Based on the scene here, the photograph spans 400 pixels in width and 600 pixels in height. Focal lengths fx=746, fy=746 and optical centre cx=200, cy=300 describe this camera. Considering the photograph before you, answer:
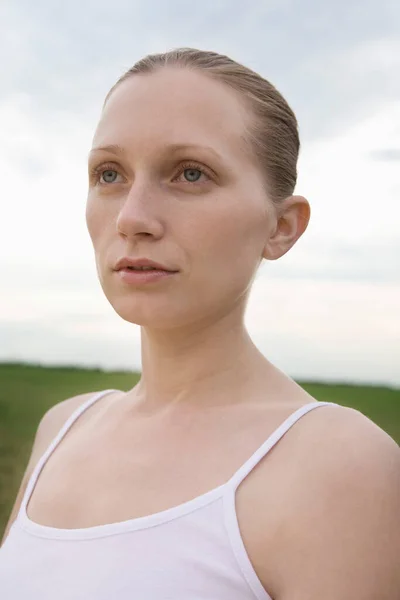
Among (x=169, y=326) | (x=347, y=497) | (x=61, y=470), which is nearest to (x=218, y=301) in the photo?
(x=169, y=326)

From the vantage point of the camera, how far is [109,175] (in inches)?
82.0

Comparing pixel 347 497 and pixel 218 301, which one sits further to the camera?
pixel 218 301

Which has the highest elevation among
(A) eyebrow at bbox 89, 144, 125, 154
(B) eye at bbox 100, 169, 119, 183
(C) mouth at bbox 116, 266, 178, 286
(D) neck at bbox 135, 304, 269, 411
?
(A) eyebrow at bbox 89, 144, 125, 154

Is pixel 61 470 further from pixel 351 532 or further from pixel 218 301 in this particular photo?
pixel 351 532

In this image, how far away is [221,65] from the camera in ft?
6.82

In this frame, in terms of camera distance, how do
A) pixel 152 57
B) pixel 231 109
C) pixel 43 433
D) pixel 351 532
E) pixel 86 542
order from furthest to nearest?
pixel 43 433, pixel 152 57, pixel 231 109, pixel 86 542, pixel 351 532

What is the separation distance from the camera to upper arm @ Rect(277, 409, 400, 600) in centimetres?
161

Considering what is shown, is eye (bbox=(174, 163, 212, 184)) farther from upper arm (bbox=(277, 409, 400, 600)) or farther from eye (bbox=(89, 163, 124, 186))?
upper arm (bbox=(277, 409, 400, 600))

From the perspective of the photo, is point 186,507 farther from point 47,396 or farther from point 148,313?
point 47,396

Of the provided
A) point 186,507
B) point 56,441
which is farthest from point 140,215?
point 56,441

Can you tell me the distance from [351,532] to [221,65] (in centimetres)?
127

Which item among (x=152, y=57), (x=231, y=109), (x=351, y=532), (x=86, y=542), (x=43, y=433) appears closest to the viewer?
(x=351, y=532)

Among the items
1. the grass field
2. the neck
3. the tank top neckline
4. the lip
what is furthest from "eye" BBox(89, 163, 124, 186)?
the grass field

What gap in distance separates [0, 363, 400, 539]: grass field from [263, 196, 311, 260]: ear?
12.5 feet
